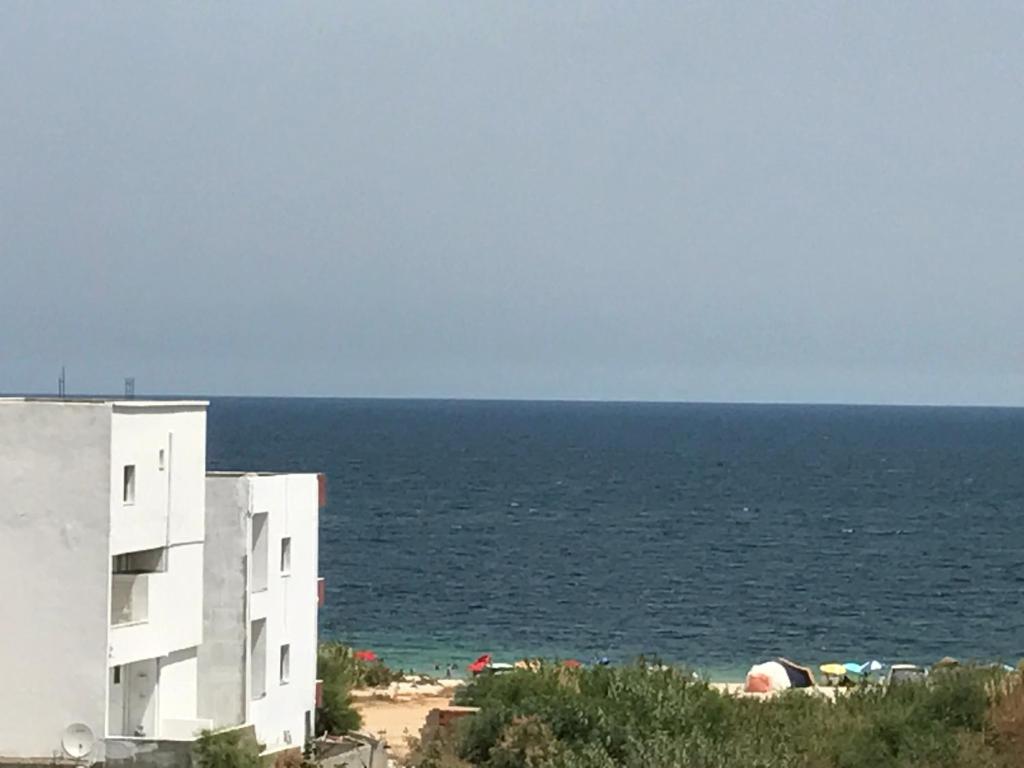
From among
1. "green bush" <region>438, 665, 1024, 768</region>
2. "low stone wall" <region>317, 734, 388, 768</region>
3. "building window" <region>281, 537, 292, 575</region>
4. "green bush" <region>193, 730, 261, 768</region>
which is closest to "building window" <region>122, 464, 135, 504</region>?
"green bush" <region>193, 730, 261, 768</region>

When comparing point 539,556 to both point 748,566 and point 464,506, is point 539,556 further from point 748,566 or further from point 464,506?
point 464,506

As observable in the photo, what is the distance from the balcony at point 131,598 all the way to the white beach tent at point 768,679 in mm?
19805

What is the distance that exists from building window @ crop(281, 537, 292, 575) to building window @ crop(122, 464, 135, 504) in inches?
226

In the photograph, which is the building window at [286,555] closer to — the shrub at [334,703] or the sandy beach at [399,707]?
the shrub at [334,703]

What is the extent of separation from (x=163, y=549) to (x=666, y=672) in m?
10.1

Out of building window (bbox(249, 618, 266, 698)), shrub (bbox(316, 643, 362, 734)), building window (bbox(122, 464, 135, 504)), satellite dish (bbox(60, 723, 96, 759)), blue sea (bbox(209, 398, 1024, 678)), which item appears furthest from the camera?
blue sea (bbox(209, 398, 1024, 678))

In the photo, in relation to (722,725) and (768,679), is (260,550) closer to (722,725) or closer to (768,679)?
(722,725)

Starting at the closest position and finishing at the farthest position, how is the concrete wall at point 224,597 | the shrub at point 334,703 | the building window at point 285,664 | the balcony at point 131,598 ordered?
the balcony at point 131,598 → the concrete wall at point 224,597 → the building window at point 285,664 → the shrub at point 334,703

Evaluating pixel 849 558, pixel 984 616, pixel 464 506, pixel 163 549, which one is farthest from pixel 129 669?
pixel 464 506

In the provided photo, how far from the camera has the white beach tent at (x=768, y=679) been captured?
49.4 meters

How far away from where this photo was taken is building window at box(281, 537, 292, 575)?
39.0 m

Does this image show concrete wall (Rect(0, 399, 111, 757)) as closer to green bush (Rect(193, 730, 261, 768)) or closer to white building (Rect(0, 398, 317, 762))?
white building (Rect(0, 398, 317, 762))

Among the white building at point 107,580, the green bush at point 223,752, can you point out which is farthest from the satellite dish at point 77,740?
the green bush at point 223,752

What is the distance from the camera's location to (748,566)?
109m
